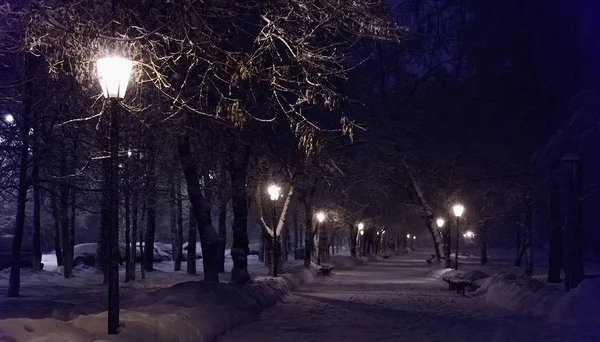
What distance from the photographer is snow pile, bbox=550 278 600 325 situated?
14977mm

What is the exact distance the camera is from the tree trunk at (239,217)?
67.1ft

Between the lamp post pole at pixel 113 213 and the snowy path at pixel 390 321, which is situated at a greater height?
the lamp post pole at pixel 113 213

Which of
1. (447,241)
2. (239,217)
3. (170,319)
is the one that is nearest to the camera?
(170,319)

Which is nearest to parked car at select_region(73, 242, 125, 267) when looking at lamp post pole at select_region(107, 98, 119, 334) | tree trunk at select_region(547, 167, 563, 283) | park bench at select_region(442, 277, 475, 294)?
park bench at select_region(442, 277, 475, 294)

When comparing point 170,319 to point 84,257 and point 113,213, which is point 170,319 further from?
point 84,257

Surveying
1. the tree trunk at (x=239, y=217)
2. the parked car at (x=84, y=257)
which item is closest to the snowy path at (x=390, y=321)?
the tree trunk at (x=239, y=217)

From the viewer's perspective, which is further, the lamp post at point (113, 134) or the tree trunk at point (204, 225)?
the tree trunk at point (204, 225)

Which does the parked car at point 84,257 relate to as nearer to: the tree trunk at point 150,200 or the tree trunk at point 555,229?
the tree trunk at point 150,200

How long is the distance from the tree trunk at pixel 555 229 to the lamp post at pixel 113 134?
17.9 meters

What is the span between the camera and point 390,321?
16344 millimetres

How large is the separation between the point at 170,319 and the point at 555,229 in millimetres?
18246

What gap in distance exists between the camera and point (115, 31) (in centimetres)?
931

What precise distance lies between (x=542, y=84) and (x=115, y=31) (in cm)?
1993

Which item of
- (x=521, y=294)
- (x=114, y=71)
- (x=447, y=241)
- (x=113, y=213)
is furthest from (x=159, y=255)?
(x=114, y=71)
